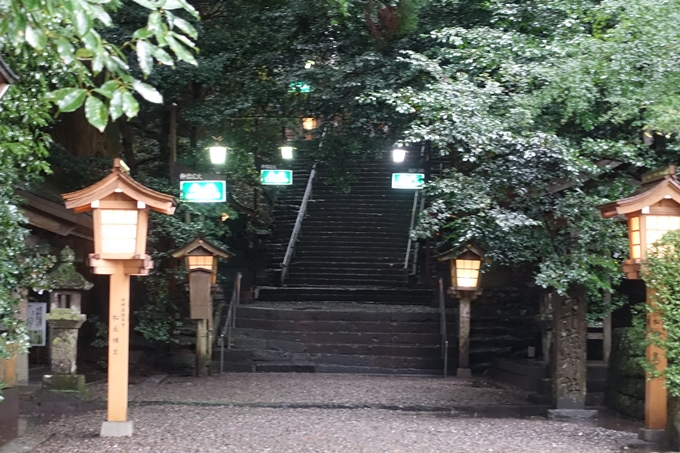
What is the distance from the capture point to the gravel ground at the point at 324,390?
11516 millimetres

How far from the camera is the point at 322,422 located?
9.60 metres

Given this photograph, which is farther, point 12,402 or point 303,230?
point 303,230

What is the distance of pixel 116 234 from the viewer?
836cm

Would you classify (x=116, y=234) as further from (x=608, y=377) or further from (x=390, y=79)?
(x=608, y=377)

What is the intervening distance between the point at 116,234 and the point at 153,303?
6324 millimetres

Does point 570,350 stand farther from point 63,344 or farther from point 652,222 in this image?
point 63,344

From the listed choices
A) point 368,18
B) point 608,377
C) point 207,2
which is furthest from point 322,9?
point 608,377

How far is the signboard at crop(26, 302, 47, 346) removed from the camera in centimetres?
1243

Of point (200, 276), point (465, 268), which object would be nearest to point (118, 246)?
point (200, 276)

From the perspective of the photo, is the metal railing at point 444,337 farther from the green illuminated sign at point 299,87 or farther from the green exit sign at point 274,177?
the green illuminated sign at point 299,87

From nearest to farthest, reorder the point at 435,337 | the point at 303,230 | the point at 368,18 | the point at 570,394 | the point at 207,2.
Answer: the point at 570,394 → the point at 368,18 → the point at 207,2 → the point at 435,337 → the point at 303,230

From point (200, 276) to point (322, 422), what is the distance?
522 centimetres

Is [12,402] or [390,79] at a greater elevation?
[390,79]

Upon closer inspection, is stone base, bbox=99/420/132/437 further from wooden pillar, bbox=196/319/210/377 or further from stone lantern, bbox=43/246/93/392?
wooden pillar, bbox=196/319/210/377
